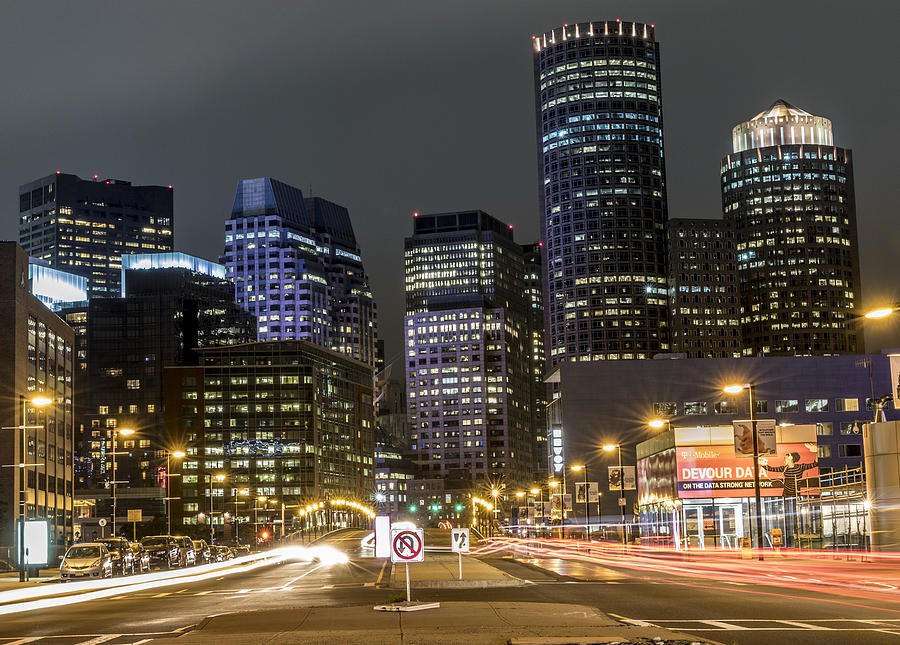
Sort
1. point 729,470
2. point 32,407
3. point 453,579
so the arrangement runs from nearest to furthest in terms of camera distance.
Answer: point 453,579, point 729,470, point 32,407

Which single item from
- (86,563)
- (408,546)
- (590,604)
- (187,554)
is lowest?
(187,554)

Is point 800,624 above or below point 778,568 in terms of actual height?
above

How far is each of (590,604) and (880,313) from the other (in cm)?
993

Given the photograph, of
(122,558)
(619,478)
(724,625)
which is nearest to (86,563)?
(122,558)

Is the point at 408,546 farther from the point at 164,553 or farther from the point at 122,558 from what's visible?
the point at 164,553

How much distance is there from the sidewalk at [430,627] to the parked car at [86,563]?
27.7 m

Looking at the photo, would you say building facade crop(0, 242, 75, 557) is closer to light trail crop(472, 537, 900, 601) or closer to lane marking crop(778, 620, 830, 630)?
light trail crop(472, 537, 900, 601)

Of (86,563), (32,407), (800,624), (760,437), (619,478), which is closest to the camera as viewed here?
(800,624)

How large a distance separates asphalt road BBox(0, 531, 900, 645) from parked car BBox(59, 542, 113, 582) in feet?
29.6

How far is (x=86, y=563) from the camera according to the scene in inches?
1959

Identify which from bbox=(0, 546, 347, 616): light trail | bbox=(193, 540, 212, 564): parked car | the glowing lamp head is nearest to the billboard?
bbox=(193, 540, 212, 564): parked car

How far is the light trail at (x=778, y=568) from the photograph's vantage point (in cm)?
3369

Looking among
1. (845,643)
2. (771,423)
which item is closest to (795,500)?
(771,423)

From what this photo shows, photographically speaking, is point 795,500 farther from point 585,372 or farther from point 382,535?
point 585,372
